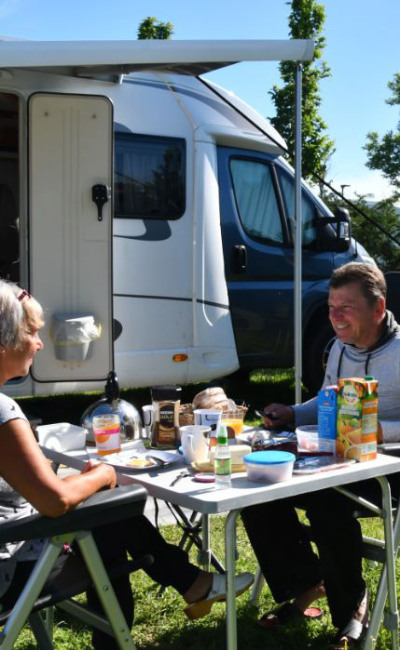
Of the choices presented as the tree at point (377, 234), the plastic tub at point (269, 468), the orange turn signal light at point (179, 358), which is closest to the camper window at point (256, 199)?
the orange turn signal light at point (179, 358)

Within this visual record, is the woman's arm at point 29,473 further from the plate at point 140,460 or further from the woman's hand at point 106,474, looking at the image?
the plate at point 140,460

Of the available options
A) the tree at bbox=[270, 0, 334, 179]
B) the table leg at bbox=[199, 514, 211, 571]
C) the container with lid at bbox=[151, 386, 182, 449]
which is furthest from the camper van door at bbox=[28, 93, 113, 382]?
the tree at bbox=[270, 0, 334, 179]

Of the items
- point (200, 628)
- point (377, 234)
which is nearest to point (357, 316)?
point (200, 628)

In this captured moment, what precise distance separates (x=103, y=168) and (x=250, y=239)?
4.67 feet

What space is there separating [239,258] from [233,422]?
11.0 feet

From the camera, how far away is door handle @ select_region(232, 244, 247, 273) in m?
5.83

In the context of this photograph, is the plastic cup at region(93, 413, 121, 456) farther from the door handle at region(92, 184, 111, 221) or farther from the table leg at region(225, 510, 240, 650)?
the door handle at region(92, 184, 111, 221)

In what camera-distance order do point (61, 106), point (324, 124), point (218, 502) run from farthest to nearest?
point (324, 124) < point (61, 106) < point (218, 502)

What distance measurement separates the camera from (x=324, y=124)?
15320 mm

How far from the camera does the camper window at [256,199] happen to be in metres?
5.93

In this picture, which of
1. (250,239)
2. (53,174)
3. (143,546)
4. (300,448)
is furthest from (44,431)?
(250,239)

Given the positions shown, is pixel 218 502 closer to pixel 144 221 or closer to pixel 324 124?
pixel 144 221

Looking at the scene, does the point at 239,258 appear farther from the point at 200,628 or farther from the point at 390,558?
the point at 390,558

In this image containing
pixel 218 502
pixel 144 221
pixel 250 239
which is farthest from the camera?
pixel 250 239
